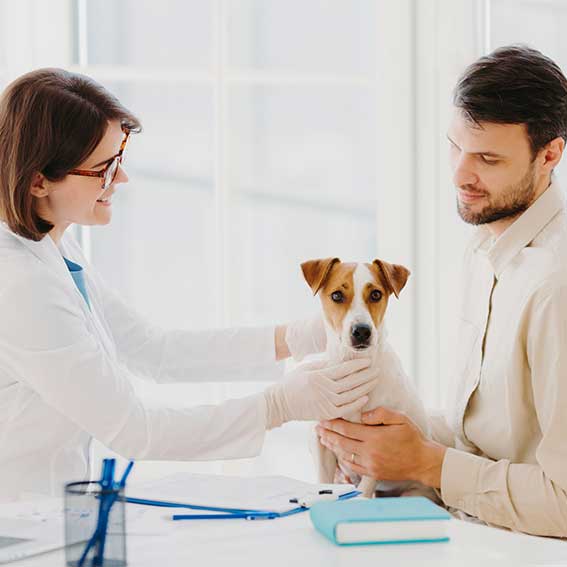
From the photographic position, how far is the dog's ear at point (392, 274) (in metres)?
2.06

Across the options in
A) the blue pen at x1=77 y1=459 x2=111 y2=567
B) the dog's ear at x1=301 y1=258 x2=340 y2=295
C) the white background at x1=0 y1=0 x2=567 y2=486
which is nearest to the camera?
the blue pen at x1=77 y1=459 x2=111 y2=567

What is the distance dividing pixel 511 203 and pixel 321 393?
0.57 metres

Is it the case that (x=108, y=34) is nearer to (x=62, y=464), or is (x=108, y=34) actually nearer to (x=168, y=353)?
(x=168, y=353)

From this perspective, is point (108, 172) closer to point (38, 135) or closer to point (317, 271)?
point (38, 135)

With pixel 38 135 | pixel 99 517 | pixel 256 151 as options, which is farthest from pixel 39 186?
pixel 256 151

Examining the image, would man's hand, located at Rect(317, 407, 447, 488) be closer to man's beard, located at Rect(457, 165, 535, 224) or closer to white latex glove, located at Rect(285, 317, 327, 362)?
white latex glove, located at Rect(285, 317, 327, 362)

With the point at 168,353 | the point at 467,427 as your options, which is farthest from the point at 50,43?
the point at 467,427

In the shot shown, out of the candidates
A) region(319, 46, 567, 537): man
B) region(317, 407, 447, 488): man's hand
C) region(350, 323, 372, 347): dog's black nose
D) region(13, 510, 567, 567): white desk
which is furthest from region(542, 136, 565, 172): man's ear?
region(13, 510, 567, 567): white desk

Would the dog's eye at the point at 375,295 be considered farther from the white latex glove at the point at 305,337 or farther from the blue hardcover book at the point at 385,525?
the blue hardcover book at the point at 385,525

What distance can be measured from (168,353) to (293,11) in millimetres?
1320

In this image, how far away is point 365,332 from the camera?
197 cm

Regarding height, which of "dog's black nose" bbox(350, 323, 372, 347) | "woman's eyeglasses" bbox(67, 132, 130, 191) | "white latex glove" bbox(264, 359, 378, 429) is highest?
"woman's eyeglasses" bbox(67, 132, 130, 191)

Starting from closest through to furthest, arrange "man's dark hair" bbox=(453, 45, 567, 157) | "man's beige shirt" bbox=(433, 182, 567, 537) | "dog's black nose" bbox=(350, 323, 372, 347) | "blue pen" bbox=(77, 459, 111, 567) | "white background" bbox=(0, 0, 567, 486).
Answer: "blue pen" bbox=(77, 459, 111, 567) → "man's beige shirt" bbox=(433, 182, 567, 537) → "man's dark hair" bbox=(453, 45, 567, 157) → "dog's black nose" bbox=(350, 323, 372, 347) → "white background" bbox=(0, 0, 567, 486)

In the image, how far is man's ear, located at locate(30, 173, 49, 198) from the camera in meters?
1.85
